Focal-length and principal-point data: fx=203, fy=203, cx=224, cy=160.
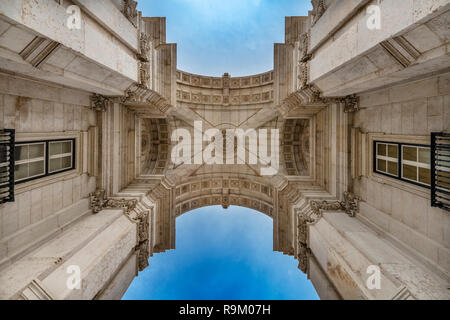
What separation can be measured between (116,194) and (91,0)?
8.84 meters

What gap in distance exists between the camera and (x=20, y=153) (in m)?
7.06

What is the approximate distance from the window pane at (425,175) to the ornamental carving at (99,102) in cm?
1360

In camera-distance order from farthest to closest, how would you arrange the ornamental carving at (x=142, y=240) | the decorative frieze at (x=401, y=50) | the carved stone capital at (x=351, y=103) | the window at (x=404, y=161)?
the ornamental carving at (x=142, y=240), the carved stone capital at (x=351, y=103), the window at (x=404, y=161), the decorative frieze at (x=401, y=50)

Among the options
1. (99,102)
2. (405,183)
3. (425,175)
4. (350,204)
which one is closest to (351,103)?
(405,183)

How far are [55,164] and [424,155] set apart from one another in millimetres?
13955

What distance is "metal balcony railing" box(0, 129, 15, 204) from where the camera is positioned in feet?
19.8

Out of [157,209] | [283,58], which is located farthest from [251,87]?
[157,209]

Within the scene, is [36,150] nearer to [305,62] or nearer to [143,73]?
[143,73]

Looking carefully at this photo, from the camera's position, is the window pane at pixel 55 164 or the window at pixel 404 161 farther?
the window pane at pixel 55 164

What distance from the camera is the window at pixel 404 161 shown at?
6.73 meters

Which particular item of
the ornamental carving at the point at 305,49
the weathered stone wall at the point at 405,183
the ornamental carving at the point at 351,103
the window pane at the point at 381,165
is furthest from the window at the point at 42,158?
the window pane at the point at 381,165

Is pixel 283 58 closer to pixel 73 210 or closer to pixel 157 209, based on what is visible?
pixel 157 209

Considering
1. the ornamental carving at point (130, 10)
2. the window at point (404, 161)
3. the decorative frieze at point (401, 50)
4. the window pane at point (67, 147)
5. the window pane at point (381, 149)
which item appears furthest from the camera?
the window pane at point (67, 147)

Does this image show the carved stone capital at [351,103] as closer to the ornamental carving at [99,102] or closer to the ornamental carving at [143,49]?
the ornamental carving at [143,49]
